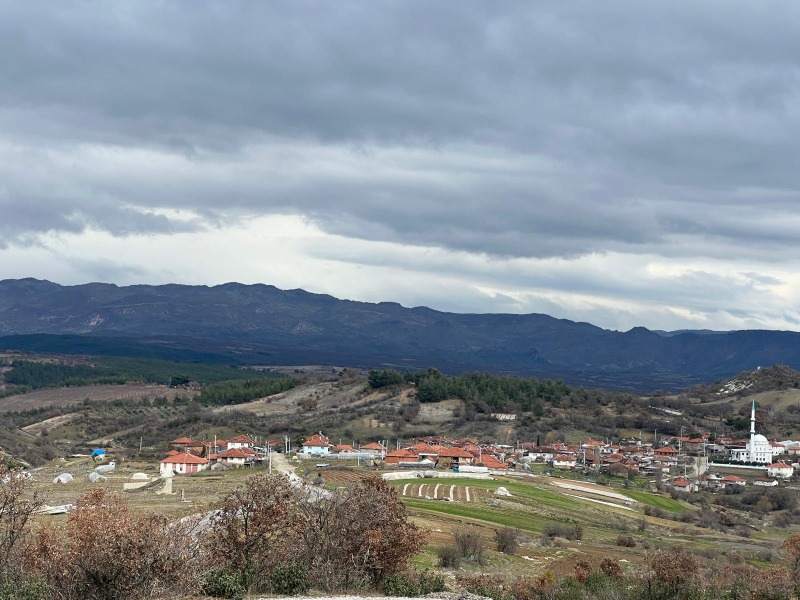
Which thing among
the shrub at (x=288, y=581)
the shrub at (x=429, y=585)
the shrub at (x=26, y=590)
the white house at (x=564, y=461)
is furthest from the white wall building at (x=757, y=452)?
the shrub at (x=26, y=590)

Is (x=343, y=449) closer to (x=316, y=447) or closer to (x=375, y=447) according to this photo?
(x=316, y=447)

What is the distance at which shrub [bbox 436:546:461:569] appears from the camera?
44000 millimetres

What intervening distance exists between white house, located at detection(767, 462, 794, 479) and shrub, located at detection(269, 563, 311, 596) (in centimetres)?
10274

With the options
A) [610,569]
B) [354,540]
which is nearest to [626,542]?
[610,569]

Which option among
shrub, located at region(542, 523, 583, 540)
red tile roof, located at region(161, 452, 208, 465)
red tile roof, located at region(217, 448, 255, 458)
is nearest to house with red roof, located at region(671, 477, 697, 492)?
red tile roof, located at region(217, 448, 255, 458)

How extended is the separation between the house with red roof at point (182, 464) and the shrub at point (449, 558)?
51066 millimetres

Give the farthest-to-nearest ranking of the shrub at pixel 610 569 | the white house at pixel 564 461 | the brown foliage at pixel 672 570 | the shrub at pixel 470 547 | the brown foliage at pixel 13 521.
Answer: the white house at pixel 564 461 < the shrub at pixel 470 547 < the shrub at pixel 610 569 < the brown foliage at pixel 672 570 < the brown foliage at pixel 13 521

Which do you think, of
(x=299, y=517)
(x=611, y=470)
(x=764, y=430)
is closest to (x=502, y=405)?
(x=764, y=430)

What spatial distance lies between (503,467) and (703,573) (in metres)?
62.2

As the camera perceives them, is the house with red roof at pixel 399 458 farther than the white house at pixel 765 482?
No

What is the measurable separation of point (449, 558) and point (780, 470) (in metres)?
88.4

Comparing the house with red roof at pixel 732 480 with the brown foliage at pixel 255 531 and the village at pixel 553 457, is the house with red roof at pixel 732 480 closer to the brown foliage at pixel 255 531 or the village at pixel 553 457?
the village at pixel 553 457

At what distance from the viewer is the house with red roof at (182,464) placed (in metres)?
93.3

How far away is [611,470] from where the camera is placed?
372 ft
